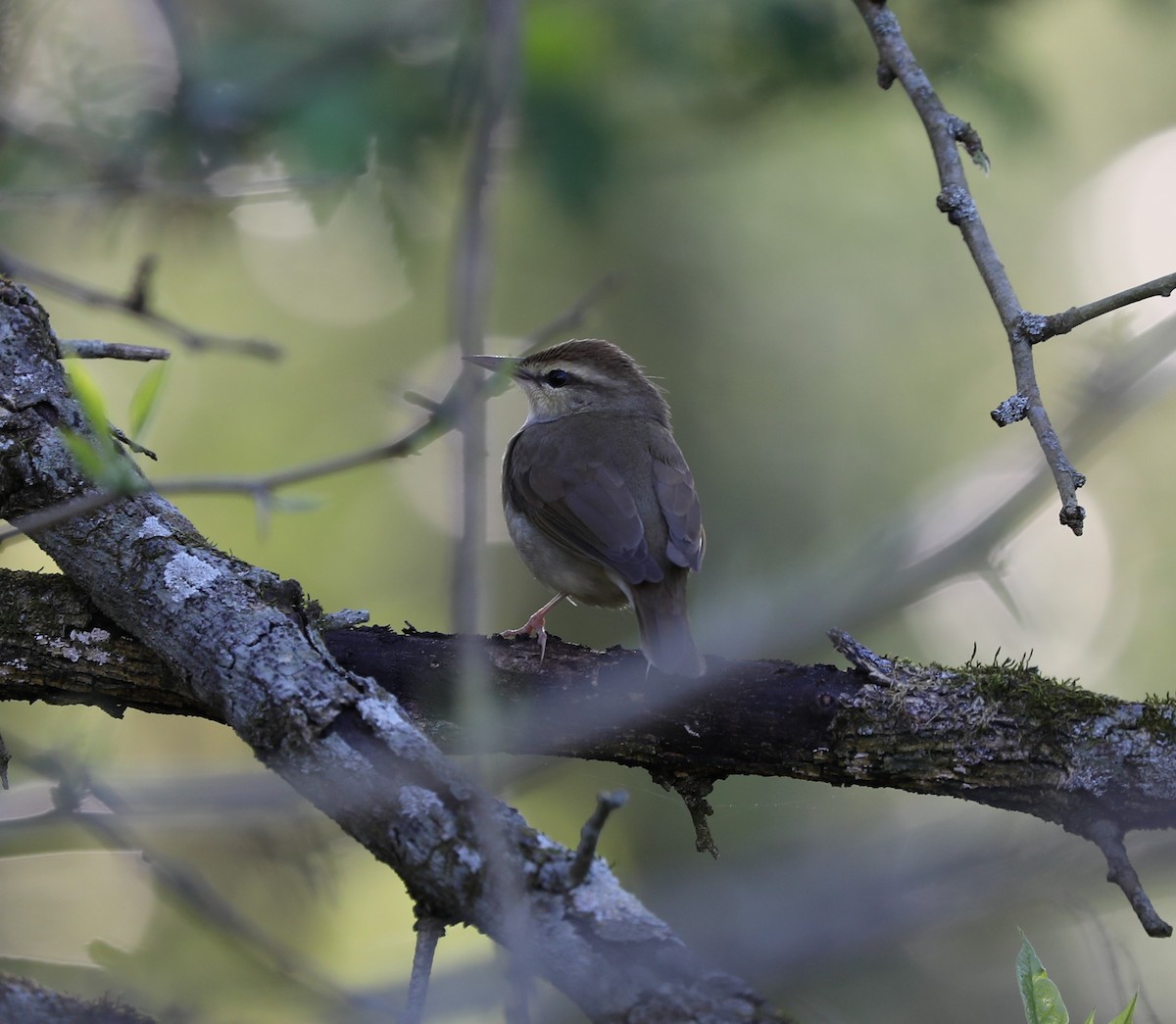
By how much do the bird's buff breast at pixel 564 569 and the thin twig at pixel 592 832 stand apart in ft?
9.03

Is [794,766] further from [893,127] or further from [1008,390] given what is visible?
[1008,390]

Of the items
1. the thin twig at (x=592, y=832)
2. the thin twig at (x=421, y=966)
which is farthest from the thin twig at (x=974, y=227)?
the thin twig at (x=421, y=966)

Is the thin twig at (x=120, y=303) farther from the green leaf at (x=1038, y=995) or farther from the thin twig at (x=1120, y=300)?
the green leaf at (x=1038, y=995)

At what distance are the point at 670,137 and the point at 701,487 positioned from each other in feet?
14.7

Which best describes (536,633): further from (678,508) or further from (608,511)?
(678,508)

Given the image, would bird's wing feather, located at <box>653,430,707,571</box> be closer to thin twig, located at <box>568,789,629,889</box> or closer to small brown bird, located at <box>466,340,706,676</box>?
small brown bird, located at <box>466,340,706,676</box>

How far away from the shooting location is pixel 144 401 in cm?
224

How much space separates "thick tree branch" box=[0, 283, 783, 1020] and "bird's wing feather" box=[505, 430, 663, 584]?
189cm

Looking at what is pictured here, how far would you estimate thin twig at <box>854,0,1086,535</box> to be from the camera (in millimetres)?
2299

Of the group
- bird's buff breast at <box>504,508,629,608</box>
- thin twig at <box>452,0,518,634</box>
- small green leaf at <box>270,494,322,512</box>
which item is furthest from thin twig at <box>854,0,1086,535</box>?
bird's buff breast at <box>504,508,629,608</box>

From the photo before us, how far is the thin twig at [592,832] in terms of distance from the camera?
176 centimetres

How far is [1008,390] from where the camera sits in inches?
465

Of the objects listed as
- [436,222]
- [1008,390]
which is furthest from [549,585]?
[1008,390]

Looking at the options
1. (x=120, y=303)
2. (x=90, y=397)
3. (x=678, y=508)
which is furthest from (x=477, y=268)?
(x=678, y=508)
